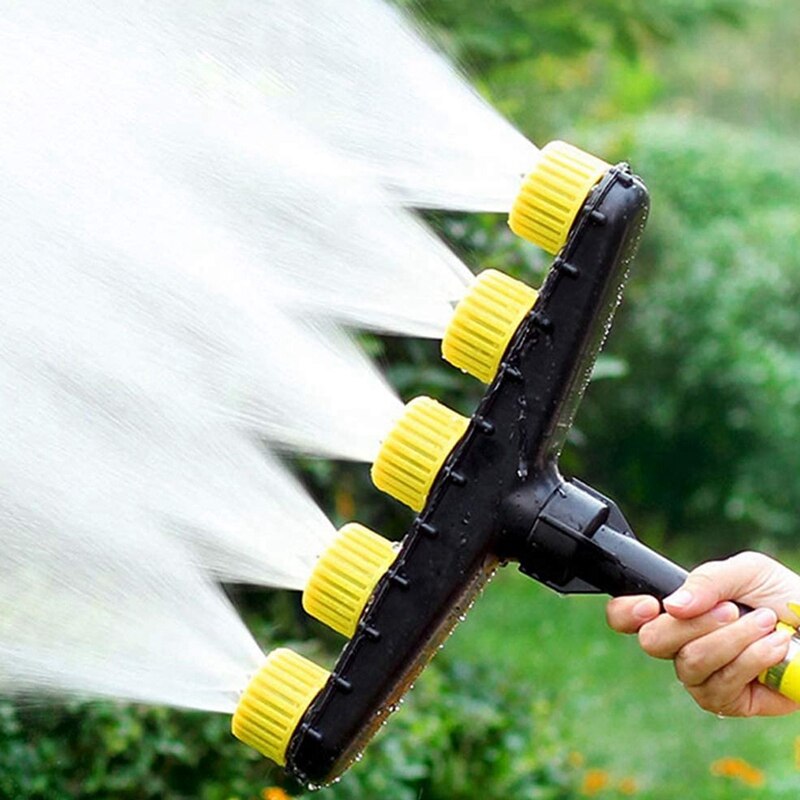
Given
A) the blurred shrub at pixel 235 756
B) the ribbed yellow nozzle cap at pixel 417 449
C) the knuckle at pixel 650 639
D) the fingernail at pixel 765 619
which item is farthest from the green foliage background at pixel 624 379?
the fingernail at pixel 765 619

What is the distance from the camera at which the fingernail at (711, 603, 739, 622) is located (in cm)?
155

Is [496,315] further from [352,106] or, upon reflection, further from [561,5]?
[561,5]

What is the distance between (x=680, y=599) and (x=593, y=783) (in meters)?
2.26

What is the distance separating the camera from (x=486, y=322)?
1.54 m

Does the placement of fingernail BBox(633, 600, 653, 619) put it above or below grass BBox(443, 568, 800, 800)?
above

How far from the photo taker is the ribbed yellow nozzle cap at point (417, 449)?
1.54 meters

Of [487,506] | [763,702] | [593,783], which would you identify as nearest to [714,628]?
[763,702]

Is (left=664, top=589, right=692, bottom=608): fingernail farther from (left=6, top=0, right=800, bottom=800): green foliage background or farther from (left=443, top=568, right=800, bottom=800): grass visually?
(left=443, top=568, right=800, bottom=800): grass

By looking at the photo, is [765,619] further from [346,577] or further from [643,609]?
[346,577]

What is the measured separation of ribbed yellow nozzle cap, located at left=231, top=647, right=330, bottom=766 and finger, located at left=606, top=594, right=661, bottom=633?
31 centimetres

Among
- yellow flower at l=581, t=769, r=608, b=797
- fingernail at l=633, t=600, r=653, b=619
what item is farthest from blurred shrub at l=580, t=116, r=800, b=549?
fingernail at l=633, t=600, r=653, b=619

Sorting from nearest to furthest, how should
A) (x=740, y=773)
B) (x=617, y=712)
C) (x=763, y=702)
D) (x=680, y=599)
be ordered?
(x=680, y=599) → (x=763, y=702) → (x=740, y=773) → (x=617, y=712)

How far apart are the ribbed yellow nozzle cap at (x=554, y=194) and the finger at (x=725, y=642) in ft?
1.42

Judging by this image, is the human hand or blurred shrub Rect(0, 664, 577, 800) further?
blurred shrub Rect(0, 664, 577, 800)
